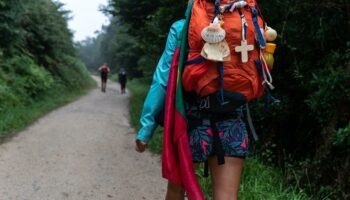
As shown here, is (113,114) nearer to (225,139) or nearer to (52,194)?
(52,194)

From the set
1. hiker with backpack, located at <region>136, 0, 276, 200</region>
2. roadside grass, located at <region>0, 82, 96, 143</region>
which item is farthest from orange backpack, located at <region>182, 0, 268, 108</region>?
roadside grass, located at <region>0, 82, 96, 143</region>

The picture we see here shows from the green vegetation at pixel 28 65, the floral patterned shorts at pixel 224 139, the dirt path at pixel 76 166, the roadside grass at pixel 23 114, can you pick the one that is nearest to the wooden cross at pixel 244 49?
the floral patterned shorts at pixel 224 139

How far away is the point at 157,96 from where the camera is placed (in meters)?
2.74

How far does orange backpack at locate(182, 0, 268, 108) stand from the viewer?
→ 2.50 meters

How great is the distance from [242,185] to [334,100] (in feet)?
5.64

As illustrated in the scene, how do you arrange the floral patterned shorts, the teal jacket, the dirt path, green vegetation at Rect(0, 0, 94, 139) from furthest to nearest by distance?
1. green vegetation at Rect(0, 0, 94, 139)
2. the dirt path
3. the teal jacket
4. the floral patterned shorts

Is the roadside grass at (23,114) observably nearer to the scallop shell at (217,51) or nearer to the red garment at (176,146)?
the red garment at (176,146)

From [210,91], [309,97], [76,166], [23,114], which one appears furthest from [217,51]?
[23,114]

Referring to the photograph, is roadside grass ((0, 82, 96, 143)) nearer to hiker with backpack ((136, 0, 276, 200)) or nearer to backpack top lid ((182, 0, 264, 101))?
hiker with backpack ((136, 0, 276, 200))

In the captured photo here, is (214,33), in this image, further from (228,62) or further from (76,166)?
(76,166)

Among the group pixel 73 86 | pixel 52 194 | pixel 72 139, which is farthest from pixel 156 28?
pixel 73 86

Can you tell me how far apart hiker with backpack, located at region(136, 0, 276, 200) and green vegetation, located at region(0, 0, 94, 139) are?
652 cm

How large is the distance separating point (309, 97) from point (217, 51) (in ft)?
14.1

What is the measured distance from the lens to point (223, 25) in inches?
99.3
